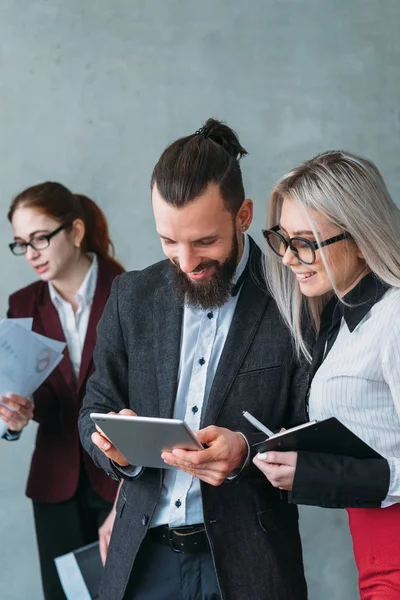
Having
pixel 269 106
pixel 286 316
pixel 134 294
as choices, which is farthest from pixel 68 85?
pixel 286 316

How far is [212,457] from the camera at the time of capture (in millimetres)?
1994

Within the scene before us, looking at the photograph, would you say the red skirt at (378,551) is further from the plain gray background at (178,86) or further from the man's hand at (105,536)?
the plain gray background at (178,86)

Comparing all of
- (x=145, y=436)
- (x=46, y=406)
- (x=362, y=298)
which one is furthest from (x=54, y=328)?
(x=362, y=298)

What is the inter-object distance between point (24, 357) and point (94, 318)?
403 mm

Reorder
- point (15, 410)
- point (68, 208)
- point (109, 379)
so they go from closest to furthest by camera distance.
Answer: point (109, 379)
point (15, 410)
point (68, 208)

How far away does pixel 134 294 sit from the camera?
7.82ft

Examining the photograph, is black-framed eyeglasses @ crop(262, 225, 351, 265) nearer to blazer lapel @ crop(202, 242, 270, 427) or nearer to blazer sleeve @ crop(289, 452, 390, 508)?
blazer lapel @ crop(202, 242, 270, 427)

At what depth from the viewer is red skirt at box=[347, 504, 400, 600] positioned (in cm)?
197

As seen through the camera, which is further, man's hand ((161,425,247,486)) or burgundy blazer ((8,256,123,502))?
burgundy blazer ((8,256,123,502))

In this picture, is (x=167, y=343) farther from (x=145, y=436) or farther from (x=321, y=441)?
(x=321, y=441)

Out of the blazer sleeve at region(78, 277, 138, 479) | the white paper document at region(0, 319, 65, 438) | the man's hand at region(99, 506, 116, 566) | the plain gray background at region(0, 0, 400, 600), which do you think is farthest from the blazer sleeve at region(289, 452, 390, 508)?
the plain gray background at region(0, 0, 400, 600)

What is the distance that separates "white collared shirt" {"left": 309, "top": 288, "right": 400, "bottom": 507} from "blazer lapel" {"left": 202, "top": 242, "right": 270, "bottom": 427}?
26 centimetres

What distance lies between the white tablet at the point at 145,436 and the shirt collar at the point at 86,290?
134 centimetres

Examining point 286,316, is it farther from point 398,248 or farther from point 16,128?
point 16,128
